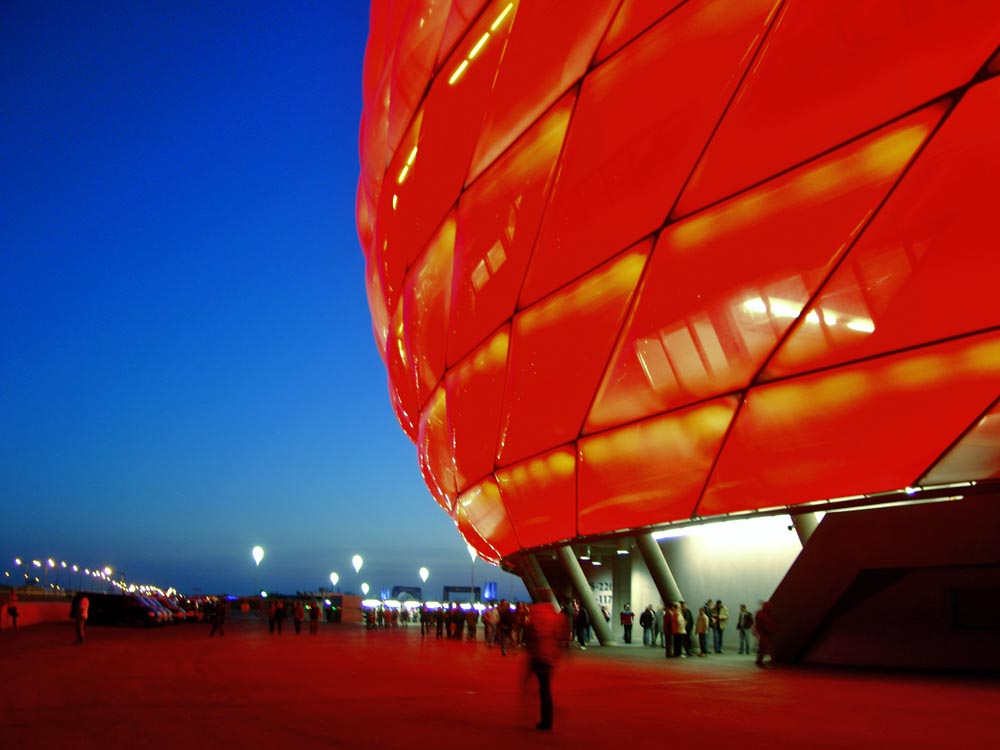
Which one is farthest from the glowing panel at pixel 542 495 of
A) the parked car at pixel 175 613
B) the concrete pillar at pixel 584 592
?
the parked car at pixel 175 613

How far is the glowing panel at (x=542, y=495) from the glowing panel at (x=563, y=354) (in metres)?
0.30

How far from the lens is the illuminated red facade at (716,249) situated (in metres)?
10.5

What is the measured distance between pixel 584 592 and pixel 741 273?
11787mm

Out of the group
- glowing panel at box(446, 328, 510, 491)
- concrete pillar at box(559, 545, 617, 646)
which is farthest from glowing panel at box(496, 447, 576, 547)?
concrete pillar at box(559, 545, 617, 646)

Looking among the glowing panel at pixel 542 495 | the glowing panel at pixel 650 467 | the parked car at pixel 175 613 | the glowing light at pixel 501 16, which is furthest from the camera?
the parked car at pixel 175 613

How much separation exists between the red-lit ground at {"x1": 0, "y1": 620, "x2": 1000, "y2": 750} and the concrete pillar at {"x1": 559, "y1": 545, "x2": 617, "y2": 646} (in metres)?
3.21

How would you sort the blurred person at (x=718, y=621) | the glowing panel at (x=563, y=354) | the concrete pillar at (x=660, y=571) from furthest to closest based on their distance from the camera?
1. the blurred person at (x=718, y=621)
2. the concrete pillar at (x=660, y=571)
3. the glowing panel at (x=563, y=354)

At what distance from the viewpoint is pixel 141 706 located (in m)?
9.76

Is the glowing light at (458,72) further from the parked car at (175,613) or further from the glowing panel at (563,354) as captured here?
the parked car at (175,613)

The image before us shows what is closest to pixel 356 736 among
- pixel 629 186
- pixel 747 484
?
pixel 747 484

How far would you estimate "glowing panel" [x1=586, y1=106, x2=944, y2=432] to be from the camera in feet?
35.5

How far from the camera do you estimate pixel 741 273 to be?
1209cm

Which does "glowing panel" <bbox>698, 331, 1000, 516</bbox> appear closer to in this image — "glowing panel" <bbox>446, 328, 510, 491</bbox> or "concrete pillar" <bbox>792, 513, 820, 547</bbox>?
"concrete pillar" <bbox>792, 513, 820, 547</bbox>

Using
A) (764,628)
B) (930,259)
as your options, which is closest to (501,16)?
(930,259)
